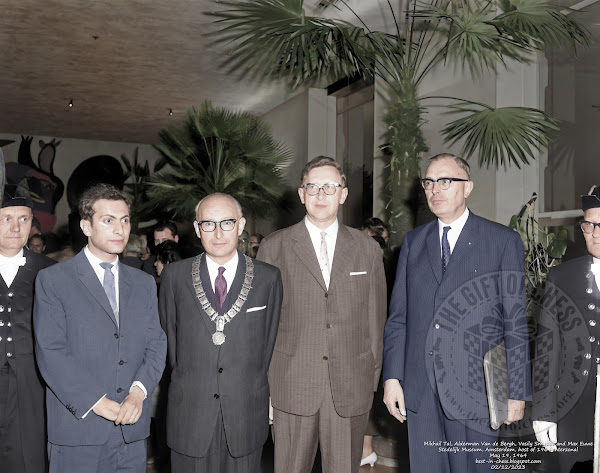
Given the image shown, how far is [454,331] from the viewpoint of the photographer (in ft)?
8.71

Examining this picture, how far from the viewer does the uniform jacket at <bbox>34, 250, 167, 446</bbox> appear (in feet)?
8.02

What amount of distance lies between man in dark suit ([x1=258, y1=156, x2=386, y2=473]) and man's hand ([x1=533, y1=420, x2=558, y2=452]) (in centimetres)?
70

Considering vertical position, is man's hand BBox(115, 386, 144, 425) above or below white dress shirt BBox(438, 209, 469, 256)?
below

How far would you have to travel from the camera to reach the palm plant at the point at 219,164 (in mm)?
7262

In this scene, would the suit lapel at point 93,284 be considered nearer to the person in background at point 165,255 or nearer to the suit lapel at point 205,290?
the suit lapel at point 205,290

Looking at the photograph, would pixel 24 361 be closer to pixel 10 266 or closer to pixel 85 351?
pixel 10 266

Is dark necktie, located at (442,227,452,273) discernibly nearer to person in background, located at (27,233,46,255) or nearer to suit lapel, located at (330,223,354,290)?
suit lapel, located at (330,223,354,290)

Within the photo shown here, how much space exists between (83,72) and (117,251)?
8.54m

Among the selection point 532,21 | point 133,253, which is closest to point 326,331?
point 532,21

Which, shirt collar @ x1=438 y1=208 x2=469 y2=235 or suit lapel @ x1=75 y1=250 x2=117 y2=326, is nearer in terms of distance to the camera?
suit lapel @ x1=75 y1=250 x2=117 y2=326


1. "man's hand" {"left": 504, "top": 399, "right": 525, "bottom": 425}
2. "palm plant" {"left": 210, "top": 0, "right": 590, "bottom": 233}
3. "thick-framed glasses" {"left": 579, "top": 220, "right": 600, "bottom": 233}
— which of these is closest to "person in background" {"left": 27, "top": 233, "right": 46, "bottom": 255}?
"palm plant" {"left": 210, "top": 0, "right": 590, "bottom": 233}

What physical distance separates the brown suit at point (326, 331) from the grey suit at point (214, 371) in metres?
0.14

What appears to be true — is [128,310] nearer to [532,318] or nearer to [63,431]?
[63,431]

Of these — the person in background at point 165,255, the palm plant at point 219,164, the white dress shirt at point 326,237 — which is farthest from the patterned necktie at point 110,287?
the palm plant at point 219,164
